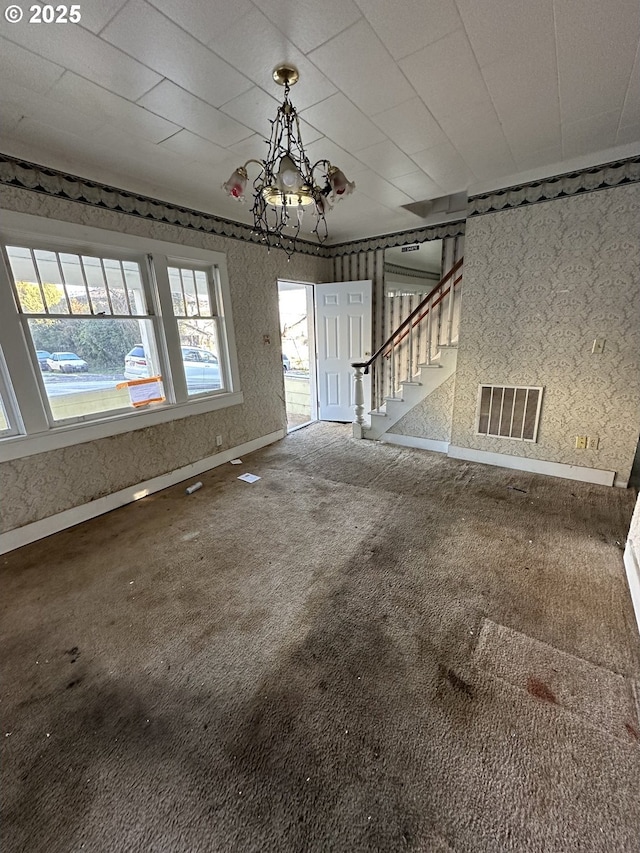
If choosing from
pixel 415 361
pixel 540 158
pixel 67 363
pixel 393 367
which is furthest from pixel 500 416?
pixel 67 363

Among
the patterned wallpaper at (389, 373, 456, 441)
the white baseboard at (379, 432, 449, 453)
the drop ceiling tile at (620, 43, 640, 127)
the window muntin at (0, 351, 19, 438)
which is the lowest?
the white baseboard at (379, 432, 449, 453)

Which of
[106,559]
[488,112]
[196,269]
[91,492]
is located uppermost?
[488,112]

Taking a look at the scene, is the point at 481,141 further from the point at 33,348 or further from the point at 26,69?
Result: the point at 33,348

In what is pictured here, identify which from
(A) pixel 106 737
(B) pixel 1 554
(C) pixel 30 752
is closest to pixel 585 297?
(A) pixel 106 737

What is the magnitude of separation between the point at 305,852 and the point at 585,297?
149 inches

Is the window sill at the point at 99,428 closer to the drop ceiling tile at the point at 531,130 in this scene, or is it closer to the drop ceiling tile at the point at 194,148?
the drop ceiling tile at the point at 194,148

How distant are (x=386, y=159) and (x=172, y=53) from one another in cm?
166

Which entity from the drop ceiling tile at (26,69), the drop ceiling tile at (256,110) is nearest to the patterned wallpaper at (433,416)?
the drop ceiling tile at (256,110)

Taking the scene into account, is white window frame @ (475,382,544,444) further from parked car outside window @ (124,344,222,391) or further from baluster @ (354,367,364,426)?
parked car outside window @ (124,344,222,391)

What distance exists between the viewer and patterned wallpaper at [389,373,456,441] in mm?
3893

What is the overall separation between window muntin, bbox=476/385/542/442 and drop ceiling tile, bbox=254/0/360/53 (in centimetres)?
294

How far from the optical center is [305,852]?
3.19 feet

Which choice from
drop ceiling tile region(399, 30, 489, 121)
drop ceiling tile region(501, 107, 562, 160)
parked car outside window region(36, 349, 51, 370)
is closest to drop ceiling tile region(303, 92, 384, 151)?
drop ceiling tile region(399, 30, 489, 121)

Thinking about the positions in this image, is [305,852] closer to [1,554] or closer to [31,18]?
[1,554]
